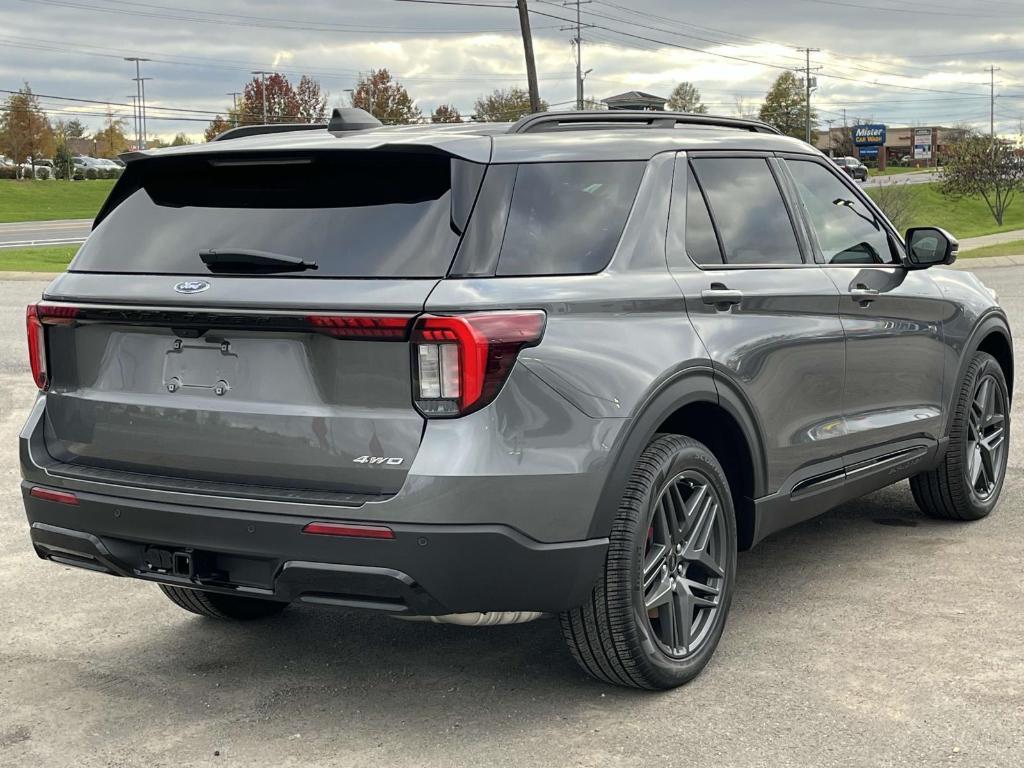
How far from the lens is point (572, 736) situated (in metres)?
3.88

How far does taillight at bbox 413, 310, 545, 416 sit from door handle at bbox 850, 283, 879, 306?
218 cm

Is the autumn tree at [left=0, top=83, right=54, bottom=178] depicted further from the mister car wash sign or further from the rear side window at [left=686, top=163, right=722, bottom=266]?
the mister car wash sign

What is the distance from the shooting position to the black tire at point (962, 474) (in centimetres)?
616

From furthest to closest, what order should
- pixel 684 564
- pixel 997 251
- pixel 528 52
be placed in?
pixel 528 52
pixel 997 251
pixel 684 564

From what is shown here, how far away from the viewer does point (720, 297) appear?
438cm

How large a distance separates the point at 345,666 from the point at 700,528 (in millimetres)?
1313

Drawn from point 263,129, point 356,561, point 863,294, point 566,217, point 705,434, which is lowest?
point 356,561

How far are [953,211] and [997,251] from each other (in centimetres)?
4808

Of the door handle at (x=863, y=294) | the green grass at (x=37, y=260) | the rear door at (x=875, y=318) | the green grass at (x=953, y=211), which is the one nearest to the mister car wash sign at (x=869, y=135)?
the green grass at (x=953, y=211)

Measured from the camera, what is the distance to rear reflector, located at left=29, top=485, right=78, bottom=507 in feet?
13.2

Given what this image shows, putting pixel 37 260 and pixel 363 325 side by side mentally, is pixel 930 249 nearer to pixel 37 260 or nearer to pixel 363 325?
pixel 363 325

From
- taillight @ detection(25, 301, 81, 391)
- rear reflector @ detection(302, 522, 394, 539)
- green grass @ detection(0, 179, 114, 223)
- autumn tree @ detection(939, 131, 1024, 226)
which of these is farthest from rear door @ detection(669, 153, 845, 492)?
autumn tree @ detection(939, 131, 1024, 226)

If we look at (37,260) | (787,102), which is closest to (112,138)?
(787,102)

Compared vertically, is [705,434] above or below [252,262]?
below
